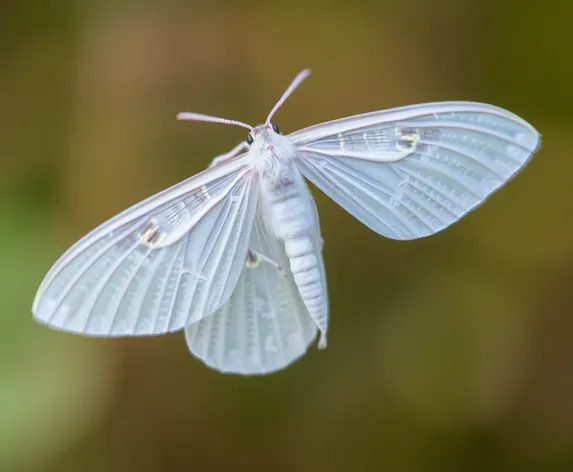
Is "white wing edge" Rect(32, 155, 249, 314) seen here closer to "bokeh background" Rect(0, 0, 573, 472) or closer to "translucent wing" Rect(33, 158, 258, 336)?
"translucent wing" Rect(33, 158, 258, 336)

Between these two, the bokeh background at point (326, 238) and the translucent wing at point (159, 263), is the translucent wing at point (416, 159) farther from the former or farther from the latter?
the bokeh background at point (326, 238)

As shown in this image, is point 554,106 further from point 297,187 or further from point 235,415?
point 235,415

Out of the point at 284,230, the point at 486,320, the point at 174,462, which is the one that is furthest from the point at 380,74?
the point at 174,462

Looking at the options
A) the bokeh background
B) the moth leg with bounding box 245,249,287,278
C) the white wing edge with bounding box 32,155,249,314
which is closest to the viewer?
the white wing edge with bounding box 32,155,249,314

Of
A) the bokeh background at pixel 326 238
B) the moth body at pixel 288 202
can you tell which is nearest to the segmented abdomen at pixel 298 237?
the moth body at pixel 288 202

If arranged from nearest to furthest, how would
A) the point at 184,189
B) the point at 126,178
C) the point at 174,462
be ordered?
1. the point at 184,189
2. the point at 174,462
3. the point at 126,178

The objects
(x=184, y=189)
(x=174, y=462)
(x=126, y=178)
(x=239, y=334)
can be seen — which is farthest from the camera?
(x=126, y=178)

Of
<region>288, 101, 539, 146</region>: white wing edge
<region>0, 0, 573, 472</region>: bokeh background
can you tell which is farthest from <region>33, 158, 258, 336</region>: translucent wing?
<region>0, 0, 573, 472</region>: bokeh background
